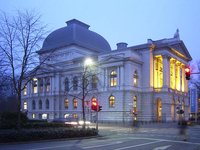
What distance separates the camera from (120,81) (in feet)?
247

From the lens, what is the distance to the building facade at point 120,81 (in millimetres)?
74688

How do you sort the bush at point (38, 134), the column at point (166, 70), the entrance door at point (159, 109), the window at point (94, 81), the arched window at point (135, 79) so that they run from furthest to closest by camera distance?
1. the entrance door at point (159, 109)
2. the column at point (166, 70)
3. the arched window at point (135, 79)
4. the window at point (94, 81)
5. the bush at point (38, 134)

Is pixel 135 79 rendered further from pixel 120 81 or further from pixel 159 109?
pixel 159 109

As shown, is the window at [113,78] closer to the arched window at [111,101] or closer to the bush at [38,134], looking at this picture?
the arched window at [111,101]

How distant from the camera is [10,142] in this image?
2458cm

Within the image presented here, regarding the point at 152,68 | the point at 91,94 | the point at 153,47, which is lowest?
the point at 91,94

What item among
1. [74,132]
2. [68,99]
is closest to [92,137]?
[74,132]

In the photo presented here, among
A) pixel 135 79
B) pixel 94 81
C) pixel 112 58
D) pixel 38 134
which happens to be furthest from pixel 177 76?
pixel 38 134

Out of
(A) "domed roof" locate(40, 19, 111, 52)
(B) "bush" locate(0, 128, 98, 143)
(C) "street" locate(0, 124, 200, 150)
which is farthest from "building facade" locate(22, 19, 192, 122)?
(C) "street" locate(0, 124, 200, 150)

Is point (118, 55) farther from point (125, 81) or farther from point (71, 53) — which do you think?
point (71, 53)

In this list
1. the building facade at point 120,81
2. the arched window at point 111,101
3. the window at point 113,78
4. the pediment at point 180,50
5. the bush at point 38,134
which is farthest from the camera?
the pediment at point 180,50

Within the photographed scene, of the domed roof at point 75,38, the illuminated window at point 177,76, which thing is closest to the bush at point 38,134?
the illuminated window at point 177,76

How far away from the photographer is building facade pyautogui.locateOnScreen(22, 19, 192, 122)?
74688 millimetres

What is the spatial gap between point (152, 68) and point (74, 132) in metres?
53.0
